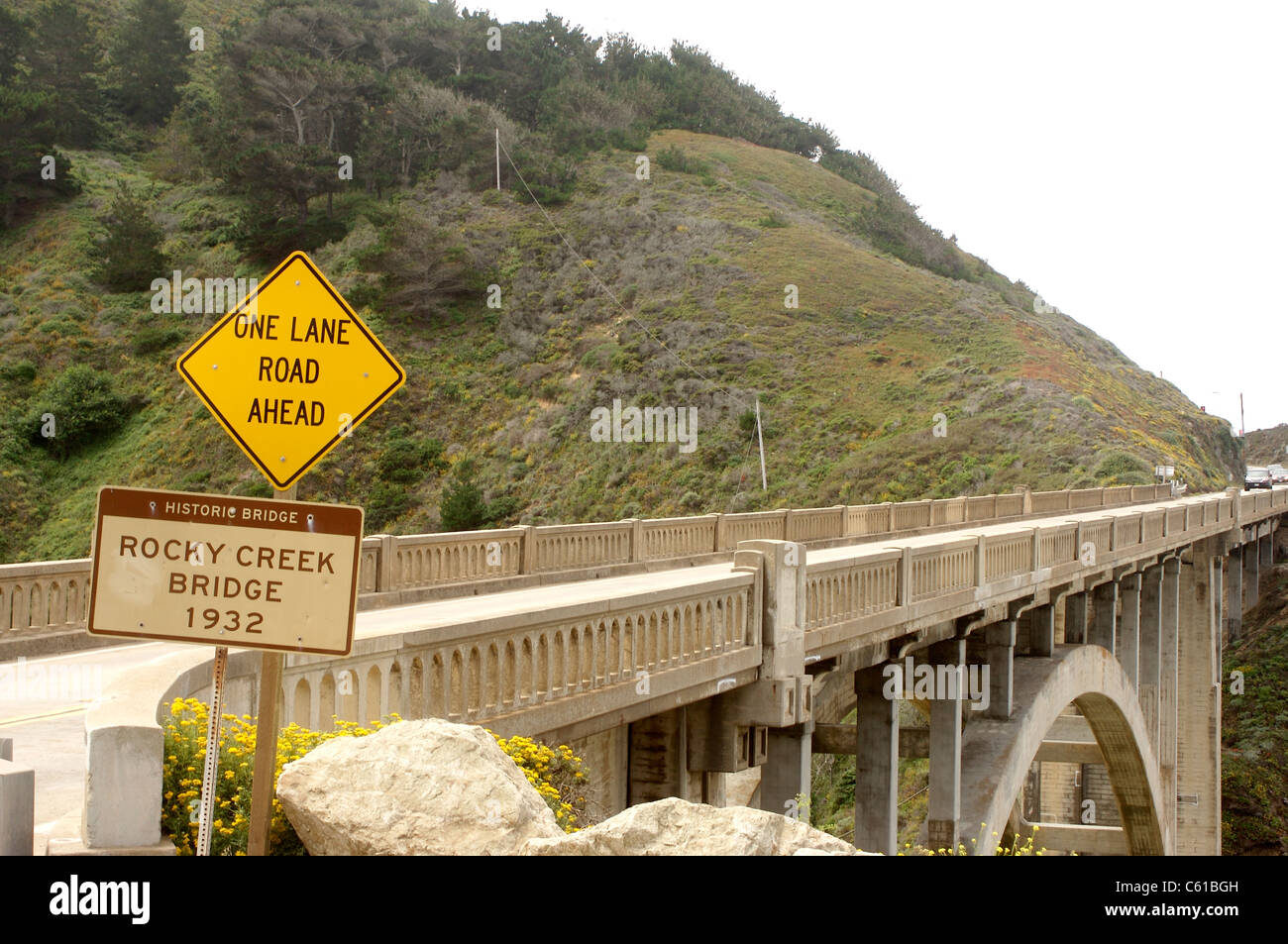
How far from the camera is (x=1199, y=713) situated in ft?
105

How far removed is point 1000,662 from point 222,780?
15.1 m

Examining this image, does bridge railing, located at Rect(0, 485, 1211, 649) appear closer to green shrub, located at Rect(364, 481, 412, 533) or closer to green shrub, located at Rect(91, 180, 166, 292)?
green shrub, located at Rect(364, 481, 412, 533)

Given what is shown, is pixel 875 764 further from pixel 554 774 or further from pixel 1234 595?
pixel 1234 595

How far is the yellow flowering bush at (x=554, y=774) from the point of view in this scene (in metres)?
6.11

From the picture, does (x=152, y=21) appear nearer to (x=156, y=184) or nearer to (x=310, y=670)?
(x=156, y=184)

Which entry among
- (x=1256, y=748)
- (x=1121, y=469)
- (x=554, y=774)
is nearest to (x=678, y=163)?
(x=1121, y=469)

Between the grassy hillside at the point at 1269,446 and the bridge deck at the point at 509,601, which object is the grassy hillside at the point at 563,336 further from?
the grassy hillside at the point at 1269,446

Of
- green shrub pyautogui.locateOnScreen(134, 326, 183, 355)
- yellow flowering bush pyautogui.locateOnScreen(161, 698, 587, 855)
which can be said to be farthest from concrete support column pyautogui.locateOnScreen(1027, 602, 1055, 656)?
green shrub pyautogui.locateOnScreen(134, 326, 183, 355)

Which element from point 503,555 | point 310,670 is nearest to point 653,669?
Result: point 310,670

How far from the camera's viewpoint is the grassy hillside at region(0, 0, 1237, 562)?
49000 millimetres

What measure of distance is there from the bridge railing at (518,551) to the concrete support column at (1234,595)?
21715 mm

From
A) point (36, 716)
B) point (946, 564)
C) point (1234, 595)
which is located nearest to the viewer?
point (36, 716)
